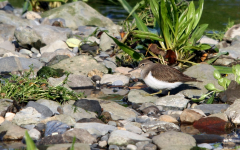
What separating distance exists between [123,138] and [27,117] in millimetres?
1741

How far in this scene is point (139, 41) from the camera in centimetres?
984

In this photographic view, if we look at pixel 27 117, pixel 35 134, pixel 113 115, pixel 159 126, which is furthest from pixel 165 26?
pixel 35 134

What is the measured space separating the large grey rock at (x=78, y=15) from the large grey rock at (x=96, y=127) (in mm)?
8725

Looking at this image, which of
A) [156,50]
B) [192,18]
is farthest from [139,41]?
[192,18]

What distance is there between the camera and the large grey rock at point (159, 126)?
17.5 ft

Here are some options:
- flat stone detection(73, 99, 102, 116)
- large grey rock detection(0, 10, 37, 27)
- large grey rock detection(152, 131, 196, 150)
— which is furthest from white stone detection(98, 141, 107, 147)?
large grey rock detection(0, 10, 37, 27)

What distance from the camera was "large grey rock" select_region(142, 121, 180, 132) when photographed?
5332 millimetres

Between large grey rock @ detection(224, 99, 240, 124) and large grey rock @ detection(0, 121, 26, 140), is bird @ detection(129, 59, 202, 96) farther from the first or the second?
large grey rock @ detection(0, 121, 26, 140)

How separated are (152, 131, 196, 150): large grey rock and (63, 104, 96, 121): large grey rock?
1.46 meters

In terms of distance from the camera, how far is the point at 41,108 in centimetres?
→ 570

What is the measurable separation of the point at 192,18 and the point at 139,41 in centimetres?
202

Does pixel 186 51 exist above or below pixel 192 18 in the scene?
below

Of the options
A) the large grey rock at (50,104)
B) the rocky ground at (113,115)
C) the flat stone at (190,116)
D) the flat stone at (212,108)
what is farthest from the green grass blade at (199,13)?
the large grey rock at (50,104)

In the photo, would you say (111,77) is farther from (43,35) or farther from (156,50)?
(43,35)
